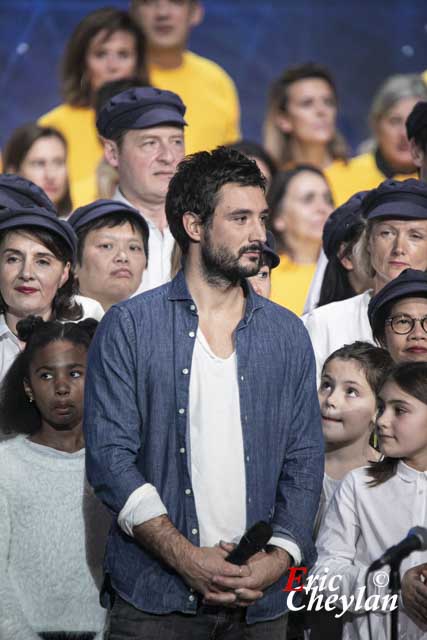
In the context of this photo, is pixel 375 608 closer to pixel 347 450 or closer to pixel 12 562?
pixel 347 450

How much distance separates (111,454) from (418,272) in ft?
5.15

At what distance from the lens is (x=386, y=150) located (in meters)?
8.11

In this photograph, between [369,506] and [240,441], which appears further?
[369,506]

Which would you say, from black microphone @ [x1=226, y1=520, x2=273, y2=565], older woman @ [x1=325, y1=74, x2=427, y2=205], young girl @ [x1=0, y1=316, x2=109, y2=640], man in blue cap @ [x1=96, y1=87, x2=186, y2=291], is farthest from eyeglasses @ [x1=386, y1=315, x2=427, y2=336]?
older woman @ [x1=325, y1=74, x2=427, y2=205]

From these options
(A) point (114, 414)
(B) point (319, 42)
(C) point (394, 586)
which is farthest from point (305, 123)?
(C) point (394, 586)

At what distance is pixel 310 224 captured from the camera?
7387 millimetres

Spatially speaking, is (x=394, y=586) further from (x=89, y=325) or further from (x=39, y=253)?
(x=39, y=253)

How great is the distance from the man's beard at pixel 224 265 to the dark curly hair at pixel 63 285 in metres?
1.25

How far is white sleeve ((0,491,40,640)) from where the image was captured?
13.7ft

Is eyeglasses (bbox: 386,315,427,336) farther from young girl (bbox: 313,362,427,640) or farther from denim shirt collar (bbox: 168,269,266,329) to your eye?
denim shirt collar (bbox: 168,269,266,329)

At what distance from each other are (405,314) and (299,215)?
8.52 ft

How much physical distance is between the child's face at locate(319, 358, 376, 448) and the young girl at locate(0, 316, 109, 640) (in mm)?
793

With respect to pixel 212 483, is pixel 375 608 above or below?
below

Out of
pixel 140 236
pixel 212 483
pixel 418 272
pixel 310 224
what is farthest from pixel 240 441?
pixel 310 224
